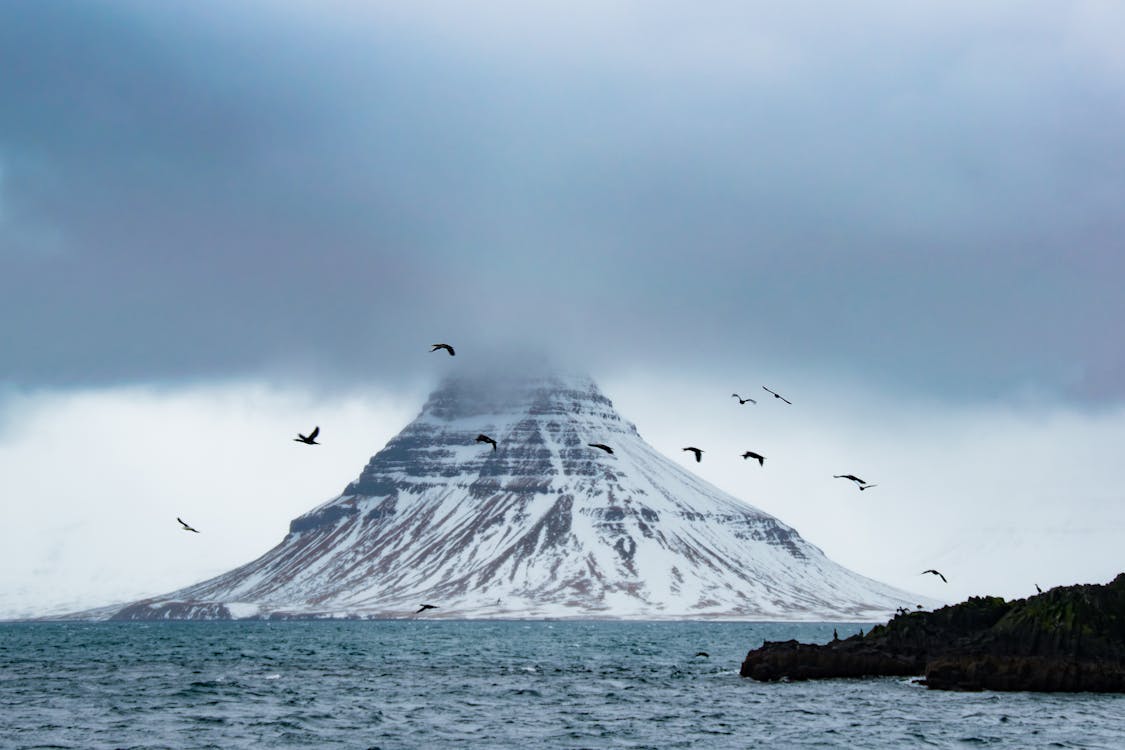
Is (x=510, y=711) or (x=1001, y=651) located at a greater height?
(x=1001, y=651)

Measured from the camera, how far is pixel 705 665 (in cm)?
14762

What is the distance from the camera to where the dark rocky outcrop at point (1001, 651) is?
102750 mm

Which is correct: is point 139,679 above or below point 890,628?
below

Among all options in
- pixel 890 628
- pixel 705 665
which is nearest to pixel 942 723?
pixel 890 628

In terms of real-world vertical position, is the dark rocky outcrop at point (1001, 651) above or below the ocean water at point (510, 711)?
above

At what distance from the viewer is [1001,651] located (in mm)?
112938

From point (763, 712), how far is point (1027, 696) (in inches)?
889

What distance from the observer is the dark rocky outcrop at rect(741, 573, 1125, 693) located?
103m

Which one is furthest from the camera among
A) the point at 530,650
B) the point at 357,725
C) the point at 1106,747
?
the point at 530,650

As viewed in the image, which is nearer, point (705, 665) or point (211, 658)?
point (705, 665)

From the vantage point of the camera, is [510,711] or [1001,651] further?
[1001,651]

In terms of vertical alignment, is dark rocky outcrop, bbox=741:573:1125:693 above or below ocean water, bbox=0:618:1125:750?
above

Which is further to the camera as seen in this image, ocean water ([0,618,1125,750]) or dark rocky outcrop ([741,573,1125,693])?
dark rocky outcrop ([741,573,1125,693])

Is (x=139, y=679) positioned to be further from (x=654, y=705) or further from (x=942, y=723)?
(x=942, y=723)
